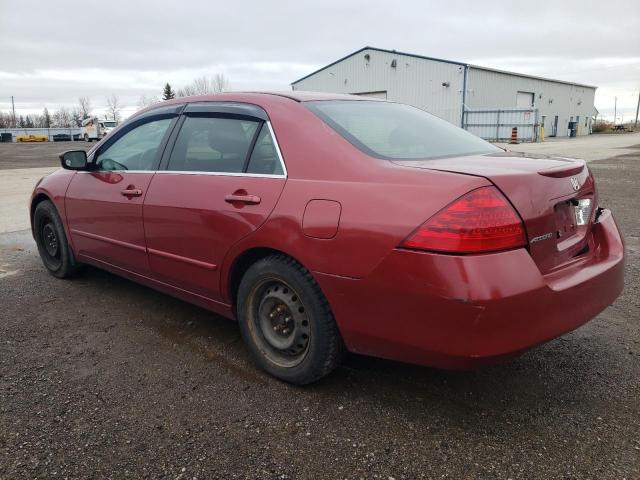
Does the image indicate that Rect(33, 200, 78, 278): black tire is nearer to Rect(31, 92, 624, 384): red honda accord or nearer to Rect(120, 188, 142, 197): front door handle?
Rect(31, 92, 624, 384): red honda accord

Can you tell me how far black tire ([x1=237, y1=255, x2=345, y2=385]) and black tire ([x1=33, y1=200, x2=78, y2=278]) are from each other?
2.35 meters

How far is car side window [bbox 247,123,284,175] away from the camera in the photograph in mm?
2783

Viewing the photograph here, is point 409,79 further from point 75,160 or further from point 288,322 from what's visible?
point 288,322

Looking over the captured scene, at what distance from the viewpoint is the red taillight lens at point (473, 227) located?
2084 mm

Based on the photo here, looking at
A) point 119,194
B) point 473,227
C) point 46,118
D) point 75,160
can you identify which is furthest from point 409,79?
point 46,118

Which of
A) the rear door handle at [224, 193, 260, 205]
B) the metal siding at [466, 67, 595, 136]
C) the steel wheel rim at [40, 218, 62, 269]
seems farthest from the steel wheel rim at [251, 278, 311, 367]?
the metal siding at [466, 67, 595, 136]

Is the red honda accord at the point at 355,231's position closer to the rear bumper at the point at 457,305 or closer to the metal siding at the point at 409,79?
the rear bumper at the point at 457,305

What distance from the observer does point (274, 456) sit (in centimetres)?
224

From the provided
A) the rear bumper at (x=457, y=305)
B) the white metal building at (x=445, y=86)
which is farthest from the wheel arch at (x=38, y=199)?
the white metal building at (x=445, y=86)

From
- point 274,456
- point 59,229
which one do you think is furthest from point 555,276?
point 59,229

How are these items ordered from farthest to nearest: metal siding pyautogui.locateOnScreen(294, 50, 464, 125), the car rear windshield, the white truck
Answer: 1. the white truck
2. metal siding pyautogui.locateOnScreen(294, 50, 464, 125)
3. the car rear windshield

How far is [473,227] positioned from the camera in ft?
6.84

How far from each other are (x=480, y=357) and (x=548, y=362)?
3.83 feet

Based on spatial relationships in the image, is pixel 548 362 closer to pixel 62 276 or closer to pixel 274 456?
pixel 274 456
